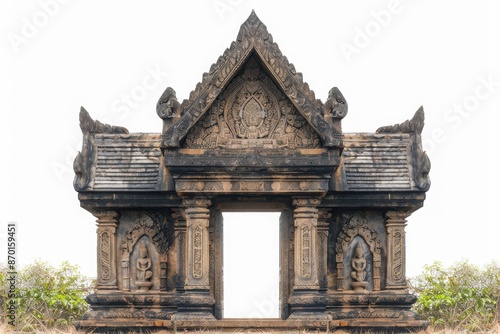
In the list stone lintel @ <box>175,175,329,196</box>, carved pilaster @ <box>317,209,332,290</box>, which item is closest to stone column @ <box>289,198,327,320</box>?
stone lintel @ <box>175,175,329,196</box>

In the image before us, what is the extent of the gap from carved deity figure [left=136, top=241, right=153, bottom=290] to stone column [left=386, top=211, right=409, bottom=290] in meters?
5.03

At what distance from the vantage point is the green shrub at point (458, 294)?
2555 cm

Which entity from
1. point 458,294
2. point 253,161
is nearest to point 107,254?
point 253,161

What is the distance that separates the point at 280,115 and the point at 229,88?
3.79 feet

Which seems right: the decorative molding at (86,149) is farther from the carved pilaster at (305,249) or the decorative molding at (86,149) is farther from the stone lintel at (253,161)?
the carved pilaster at (305,249)

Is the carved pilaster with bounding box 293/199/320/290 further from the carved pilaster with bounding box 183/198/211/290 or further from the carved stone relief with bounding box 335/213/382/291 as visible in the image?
the carved pilaster with bounding box 183/198/211/290

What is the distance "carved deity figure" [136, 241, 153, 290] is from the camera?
765 inches

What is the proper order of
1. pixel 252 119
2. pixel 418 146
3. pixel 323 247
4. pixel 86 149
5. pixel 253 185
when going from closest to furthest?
pixel 253 185 → pixel 252 119 → pixel 323 247 → pixel 86 149 → pixel 418 146

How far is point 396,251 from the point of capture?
1953cm

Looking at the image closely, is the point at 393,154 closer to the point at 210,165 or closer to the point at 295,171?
the point at 295,171

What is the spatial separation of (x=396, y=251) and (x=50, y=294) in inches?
434

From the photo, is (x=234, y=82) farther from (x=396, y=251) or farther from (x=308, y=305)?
(x=396, y=251)

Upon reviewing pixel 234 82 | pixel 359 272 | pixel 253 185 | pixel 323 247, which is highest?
pixel 234 82

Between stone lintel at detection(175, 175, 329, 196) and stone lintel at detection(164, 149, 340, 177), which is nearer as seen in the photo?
stone lintel at detection(164, 149, 340, 177)
